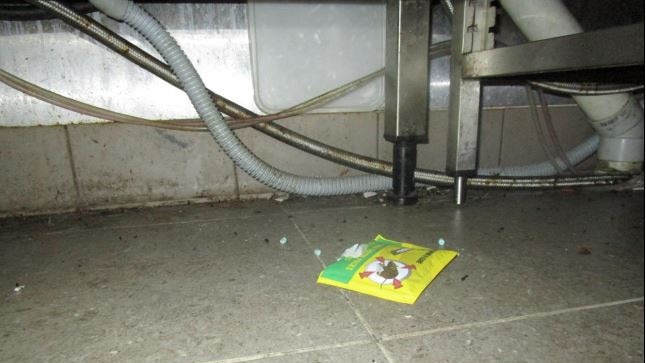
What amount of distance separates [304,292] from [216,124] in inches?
20.3

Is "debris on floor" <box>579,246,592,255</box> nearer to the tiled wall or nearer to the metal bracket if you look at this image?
the metal bracket

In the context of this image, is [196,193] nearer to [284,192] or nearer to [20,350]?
[284,192]

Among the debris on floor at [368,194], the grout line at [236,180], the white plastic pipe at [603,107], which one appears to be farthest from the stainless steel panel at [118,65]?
the white plastic pipe at [603,107]

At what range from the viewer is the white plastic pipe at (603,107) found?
2.95 feet

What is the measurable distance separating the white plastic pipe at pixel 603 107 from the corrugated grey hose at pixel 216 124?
527 millimetres

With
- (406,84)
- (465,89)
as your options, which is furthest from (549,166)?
(406,84)

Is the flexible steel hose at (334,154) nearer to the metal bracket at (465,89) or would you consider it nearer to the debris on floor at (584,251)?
the metal bracket at (465,89)

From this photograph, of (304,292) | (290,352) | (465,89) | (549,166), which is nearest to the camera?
(290,352)

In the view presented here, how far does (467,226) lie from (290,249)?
0.40m

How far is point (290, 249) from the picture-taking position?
0.72 meters

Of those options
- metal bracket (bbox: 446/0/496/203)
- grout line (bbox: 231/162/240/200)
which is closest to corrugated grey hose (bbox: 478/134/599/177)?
metal bracket (bbox: 446/0/496/203)

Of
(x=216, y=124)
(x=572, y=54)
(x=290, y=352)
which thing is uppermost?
(x=572, y=54)

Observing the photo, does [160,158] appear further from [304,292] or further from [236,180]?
[304,292]

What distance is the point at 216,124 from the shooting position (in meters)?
0.90
